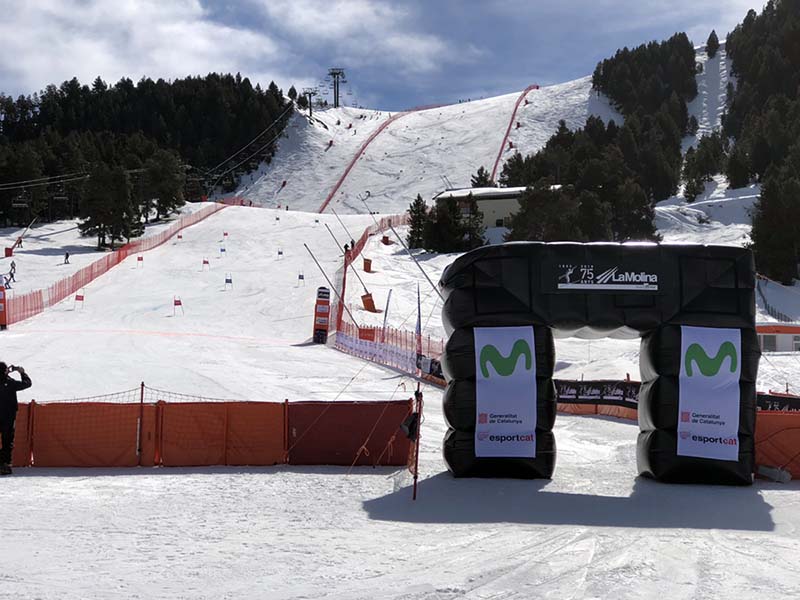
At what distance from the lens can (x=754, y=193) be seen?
6481 cm

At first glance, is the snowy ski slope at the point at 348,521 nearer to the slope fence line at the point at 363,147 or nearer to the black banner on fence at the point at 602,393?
Result: the black banner on fence at the point at 602,393

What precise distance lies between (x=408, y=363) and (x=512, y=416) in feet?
48.9

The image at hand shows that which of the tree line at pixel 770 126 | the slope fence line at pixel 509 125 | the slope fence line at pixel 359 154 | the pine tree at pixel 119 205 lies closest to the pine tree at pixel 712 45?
the tree line at pixel 770 126

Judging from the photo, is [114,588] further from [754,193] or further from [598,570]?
[754,193]

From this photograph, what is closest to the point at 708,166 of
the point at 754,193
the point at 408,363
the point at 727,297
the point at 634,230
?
the point at 754,193

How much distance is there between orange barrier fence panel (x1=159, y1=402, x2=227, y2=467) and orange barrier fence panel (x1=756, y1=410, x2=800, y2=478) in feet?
26.5

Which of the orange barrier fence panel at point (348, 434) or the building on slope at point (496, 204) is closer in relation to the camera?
the orange barrier fence panel at point (348, 434)

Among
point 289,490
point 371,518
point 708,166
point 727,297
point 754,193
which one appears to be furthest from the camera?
point 708,166

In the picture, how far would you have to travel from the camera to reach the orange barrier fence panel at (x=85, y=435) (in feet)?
40.3

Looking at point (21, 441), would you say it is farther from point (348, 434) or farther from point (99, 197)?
point (99, 197)

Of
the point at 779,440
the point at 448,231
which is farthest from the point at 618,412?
the point at 448,231

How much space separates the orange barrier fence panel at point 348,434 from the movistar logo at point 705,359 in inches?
160

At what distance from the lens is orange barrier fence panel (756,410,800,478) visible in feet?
40.1

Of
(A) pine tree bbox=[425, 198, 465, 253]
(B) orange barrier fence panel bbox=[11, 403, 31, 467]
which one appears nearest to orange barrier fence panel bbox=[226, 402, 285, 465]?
(B) orange barrier fence panel bbox=[11, 403, 31, 467]
